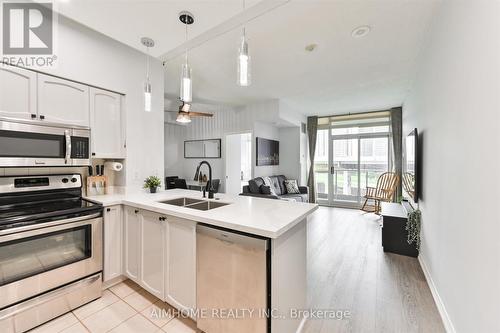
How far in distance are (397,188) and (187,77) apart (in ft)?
19.0

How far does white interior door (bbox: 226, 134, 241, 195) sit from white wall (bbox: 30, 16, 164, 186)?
9.66ft

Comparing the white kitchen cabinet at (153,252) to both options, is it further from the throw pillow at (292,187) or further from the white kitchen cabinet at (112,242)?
the throw pillow at (292,187)

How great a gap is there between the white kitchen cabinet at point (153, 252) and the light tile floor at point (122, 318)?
0.55 ft

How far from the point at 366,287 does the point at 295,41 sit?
2950 millimetres

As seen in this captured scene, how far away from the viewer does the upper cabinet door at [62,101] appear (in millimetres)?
1952

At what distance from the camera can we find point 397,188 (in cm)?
528

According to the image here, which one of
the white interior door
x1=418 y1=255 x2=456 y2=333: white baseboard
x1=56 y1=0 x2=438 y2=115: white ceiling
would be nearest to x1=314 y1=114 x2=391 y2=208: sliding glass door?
x1=56 y1=0 x2=438 y2=115: white ceiling

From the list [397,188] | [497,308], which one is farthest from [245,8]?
[397,188]

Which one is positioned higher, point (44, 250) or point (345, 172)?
point (345, 172)

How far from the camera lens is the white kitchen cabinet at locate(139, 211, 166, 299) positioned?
180cm

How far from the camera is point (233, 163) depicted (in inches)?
238

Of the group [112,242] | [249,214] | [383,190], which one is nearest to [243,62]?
[249,214]

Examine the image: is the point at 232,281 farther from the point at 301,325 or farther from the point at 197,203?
the point at 197,203

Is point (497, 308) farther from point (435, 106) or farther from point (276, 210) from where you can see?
point (435, 106)
